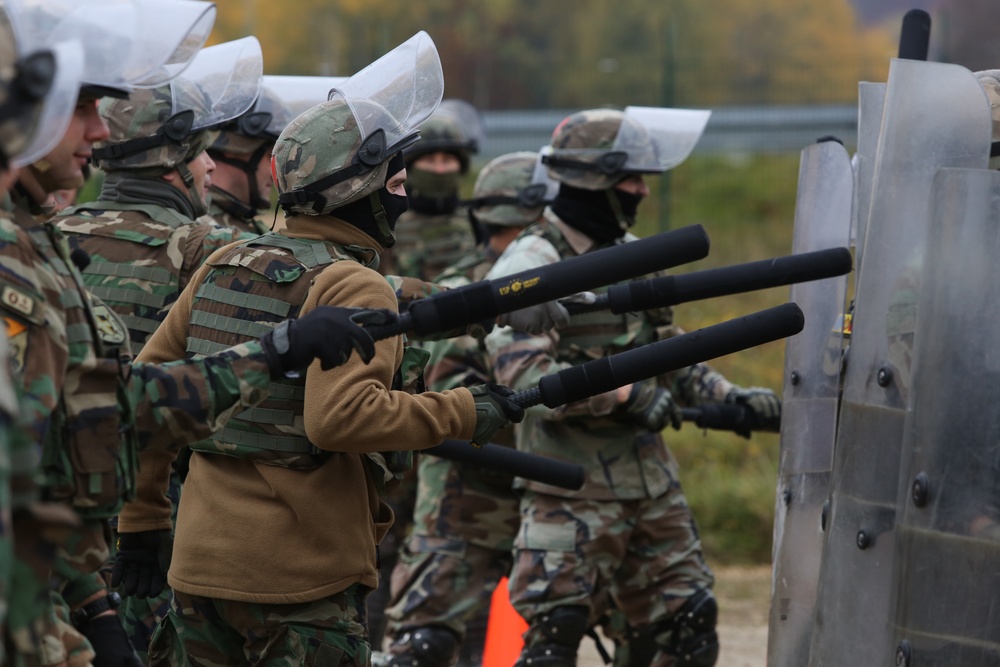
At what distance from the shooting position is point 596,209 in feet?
18.5

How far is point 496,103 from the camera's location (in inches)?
704

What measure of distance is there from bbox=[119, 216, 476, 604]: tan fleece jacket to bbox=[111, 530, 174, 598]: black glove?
14.5 inches

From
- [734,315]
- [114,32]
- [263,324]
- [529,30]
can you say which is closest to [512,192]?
[263,324]

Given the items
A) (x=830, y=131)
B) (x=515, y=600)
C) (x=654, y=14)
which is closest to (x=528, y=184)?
(x=515, y=600)

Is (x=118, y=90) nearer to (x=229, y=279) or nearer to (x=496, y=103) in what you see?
(x=229, y=279)

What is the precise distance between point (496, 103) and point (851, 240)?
13498 millimetres

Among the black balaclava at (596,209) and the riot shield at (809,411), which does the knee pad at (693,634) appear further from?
the black balaclava at (596,209)

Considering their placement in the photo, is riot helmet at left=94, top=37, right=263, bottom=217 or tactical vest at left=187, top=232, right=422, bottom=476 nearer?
tactical vest at left=187, top=232, right=422, bottom=476

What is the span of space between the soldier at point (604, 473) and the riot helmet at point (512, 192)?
3.98ft

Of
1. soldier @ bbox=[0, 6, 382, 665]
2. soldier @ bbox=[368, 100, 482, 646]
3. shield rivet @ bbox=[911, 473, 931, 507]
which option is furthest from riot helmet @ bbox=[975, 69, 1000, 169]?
soldier @ bbox=[368, 100, 482, 646]

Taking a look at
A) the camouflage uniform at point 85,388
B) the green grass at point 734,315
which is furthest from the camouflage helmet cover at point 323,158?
the green grass at point 734,315

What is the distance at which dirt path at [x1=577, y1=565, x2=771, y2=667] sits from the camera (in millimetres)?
7254

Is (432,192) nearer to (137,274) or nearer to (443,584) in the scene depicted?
(443,584)

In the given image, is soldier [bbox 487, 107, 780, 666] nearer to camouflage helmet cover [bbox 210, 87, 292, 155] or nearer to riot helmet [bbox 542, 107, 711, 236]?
riot helmet [bbox 542, 107, 711, 236]
